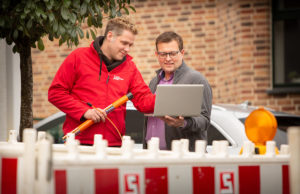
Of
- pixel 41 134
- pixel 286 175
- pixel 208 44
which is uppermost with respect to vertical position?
pixel 208 44

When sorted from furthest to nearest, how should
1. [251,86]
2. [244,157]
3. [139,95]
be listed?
[251,86] → [139,95] → [244,157]

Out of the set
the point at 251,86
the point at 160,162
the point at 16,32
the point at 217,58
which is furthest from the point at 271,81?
the point at 160,162

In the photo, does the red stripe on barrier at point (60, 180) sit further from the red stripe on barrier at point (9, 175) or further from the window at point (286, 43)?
the window at point (286, 43)

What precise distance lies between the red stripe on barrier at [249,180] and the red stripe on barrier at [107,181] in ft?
2.00

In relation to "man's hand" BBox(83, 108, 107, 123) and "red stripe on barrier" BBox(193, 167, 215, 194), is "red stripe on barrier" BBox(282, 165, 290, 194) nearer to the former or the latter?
"red stripe on barrier" BBox(193, 167, 215, 194)

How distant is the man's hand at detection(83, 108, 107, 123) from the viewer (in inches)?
139

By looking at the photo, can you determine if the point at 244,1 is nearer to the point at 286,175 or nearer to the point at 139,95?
the point at 139,95

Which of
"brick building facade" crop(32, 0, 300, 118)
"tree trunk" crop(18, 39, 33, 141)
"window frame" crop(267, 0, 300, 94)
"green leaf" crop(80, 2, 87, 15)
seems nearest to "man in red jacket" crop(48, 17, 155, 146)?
"green leaf" crop(80, 2, 87, 15)

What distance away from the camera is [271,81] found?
916 cm

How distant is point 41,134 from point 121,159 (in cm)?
89

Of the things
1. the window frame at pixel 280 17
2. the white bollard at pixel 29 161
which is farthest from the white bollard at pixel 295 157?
the window frame at pixel 280 17

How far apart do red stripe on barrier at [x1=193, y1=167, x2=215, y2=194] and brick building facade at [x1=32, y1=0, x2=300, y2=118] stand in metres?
6.79

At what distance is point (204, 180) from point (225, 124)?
102 inches

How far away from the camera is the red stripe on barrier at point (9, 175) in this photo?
2318mm
